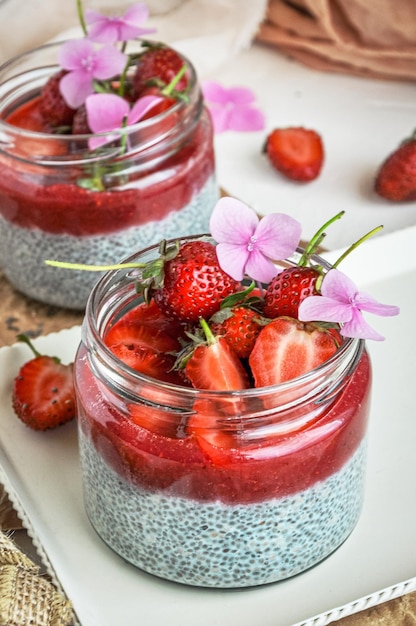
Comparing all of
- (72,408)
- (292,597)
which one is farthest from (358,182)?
(292,597)

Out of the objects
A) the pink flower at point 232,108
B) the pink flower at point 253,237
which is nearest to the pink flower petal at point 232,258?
the pink flower at point 253,237

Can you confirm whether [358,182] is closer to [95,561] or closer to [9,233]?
[9,233]

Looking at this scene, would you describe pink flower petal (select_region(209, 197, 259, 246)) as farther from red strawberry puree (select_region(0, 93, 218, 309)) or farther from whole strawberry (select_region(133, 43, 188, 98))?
whole strawberry (select_region(133, 43, 188, 98))

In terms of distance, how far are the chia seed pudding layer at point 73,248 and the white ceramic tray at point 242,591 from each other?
0.77ft

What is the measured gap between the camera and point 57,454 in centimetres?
146

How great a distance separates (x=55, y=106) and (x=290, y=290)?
2.73ft

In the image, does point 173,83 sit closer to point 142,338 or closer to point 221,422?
point 142,338

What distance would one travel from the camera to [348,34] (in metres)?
2.49

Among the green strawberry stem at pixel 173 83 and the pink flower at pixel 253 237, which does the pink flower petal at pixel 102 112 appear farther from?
the pink flower at pixel 253 237

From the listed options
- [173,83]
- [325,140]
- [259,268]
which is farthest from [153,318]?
[325,140]

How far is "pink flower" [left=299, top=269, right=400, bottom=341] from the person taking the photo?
1.13 meters

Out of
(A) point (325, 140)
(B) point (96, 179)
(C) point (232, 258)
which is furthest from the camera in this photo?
(A) point (325, 140)

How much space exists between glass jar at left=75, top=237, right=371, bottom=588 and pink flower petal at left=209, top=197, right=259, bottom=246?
0.17m

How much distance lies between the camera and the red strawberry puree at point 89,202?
1727mm
